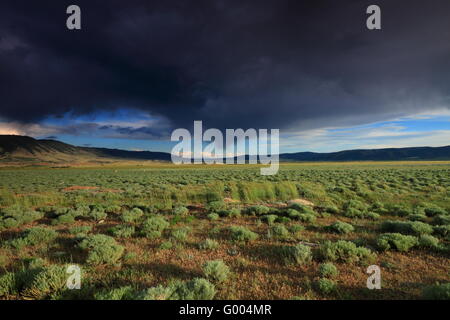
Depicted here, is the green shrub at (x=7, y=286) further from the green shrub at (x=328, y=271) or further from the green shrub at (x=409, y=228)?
the green shrub at (x=409, y=228)

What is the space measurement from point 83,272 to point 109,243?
4.70 ft

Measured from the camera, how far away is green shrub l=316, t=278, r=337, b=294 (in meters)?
3.75

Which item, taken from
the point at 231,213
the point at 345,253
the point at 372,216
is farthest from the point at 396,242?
the point at 231,213

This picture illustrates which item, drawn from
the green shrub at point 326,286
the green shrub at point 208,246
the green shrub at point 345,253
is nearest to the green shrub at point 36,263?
the green shrub at point 208,246

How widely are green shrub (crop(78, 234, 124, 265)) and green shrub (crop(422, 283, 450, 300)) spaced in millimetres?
6370

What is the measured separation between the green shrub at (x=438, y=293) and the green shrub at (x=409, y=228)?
4.46 m

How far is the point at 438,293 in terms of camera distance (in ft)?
10.9

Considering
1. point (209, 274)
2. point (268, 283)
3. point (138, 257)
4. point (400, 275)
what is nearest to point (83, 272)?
point (138, 257)

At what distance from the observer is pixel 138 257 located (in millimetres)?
5398

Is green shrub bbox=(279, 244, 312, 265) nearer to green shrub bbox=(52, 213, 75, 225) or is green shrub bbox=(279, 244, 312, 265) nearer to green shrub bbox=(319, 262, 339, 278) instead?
green shrub bbox=(319, 262, 339, 278)

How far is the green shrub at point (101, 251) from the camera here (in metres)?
5.01

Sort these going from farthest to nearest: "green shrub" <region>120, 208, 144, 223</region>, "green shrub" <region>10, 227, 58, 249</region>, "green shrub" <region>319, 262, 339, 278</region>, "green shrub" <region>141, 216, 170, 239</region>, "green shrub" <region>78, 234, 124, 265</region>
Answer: "green shrub" <region>120, 208, 144, 223</region> → "green shrub" <region>141, 216, 170, 239</region> → "green shrub" <region>10, 227, 58, 249</region> → "green shrub" <region>78, 234, 124, 265</region> → "green shrub" <region>319, 262, 339, 278</region>

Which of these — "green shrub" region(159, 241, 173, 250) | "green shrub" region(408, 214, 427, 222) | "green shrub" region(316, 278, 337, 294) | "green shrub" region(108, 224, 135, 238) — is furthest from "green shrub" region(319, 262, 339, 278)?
"green shrub" region(408, 214, 427, 222)
